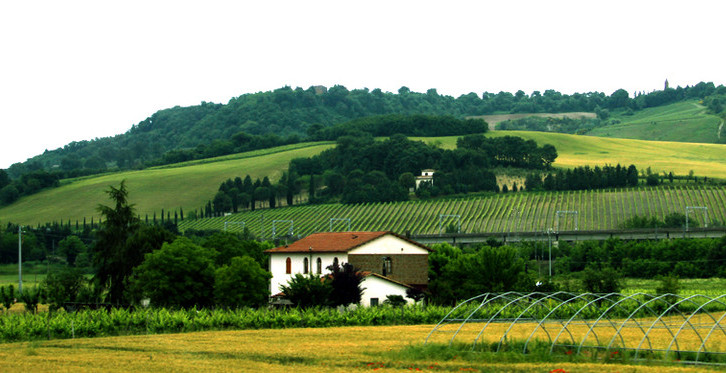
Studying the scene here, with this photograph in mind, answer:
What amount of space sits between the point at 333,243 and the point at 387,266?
210 inches

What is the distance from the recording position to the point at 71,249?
134 meters

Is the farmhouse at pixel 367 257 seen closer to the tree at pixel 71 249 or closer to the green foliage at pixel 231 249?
the green foliage at pixel 231 249

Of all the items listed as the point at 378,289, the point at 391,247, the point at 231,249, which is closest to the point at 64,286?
the point at 231,249

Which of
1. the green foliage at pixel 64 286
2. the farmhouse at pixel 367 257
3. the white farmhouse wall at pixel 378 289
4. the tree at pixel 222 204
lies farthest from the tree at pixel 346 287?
the tree at pixel 222 204

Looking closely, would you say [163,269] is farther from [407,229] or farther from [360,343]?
[407,229]

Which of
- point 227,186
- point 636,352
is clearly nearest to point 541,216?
point 227,186

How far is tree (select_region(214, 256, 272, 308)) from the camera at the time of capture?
66.9 meters

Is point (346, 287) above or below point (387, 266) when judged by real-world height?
below

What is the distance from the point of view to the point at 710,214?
139500 millimetres

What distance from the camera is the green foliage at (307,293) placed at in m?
64.4

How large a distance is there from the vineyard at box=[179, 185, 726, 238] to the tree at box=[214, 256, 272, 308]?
69128 millimetres

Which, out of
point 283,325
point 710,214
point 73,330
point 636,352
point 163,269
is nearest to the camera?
point 636,352

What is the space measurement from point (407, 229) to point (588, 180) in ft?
150

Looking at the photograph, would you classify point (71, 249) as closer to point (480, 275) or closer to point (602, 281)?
point (480, 275)
